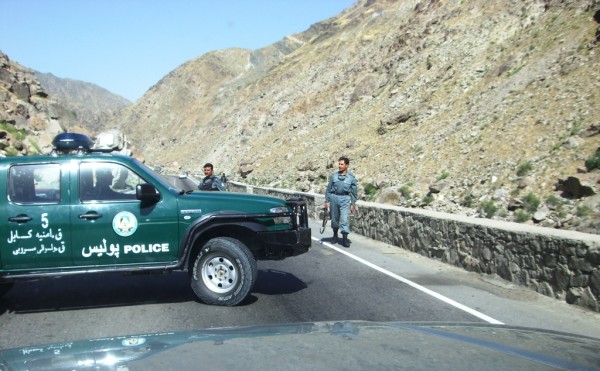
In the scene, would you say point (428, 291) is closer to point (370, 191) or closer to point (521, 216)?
point (521, 216)

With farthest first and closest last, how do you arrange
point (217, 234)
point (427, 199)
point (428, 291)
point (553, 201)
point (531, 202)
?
point (427, 199), point (531, 202), point (553, 201), point (428, 291), point (217, 234)

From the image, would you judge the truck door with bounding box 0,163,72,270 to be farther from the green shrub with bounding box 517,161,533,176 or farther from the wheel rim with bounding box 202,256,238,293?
the green shrub with bounding box 517,161,533,176

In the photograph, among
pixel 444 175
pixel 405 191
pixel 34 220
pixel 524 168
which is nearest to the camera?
pixel 34 220

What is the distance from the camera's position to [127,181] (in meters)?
7.35

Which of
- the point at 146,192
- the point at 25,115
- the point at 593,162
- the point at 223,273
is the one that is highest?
the point at 25,115

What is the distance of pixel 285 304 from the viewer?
7.40 metres

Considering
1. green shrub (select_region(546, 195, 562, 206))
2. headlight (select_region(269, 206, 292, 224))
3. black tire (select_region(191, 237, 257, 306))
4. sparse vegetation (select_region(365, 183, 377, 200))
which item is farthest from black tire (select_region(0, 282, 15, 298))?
sparse vegetation (select_region(365, 183, 377, 200))

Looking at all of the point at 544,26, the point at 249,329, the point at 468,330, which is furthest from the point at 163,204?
the point at 544,26

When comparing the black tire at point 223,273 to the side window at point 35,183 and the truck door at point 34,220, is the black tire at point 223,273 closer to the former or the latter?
the truck door at point 34,220

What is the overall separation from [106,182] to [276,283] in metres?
3.00

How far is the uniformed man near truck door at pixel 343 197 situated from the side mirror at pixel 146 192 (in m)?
6.28

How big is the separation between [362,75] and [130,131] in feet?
236

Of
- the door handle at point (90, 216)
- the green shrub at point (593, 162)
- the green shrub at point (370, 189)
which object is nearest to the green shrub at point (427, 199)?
Answer: the green shrub at point (370, 189)

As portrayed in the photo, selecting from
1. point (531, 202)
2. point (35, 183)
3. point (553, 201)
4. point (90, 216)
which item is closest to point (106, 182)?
point (90, 216)
